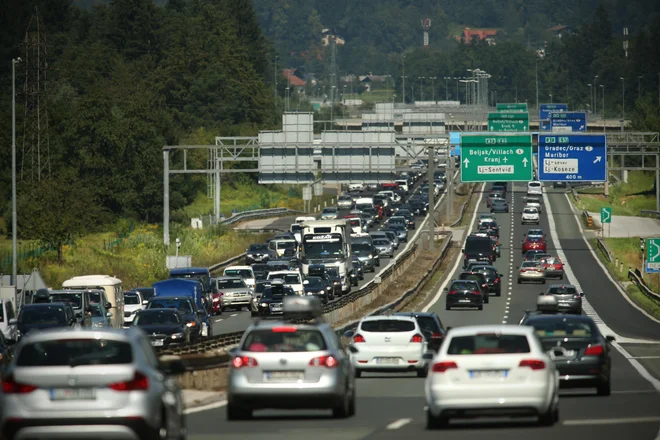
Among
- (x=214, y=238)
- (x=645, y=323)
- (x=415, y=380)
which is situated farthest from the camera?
(x=214, y=238)

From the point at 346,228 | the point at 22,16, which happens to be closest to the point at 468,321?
the point at 346,228

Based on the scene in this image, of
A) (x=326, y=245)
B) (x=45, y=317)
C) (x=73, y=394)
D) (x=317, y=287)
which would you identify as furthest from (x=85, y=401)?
(x=326, y=245)

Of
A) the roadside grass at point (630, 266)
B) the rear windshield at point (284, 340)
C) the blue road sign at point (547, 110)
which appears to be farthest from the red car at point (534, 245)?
the rear windshield at point (284, 340)

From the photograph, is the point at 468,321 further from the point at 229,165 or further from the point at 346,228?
the point at 229,165

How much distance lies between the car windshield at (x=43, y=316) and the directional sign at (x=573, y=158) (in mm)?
45599

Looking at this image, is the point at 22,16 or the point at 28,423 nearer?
the point at 28,423

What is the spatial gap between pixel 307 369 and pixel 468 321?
98.1 ft

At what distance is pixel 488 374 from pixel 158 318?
64.2ft

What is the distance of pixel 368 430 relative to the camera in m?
18.3

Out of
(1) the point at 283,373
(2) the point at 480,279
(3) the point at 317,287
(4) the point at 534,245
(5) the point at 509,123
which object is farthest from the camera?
(5) the point at 509,123

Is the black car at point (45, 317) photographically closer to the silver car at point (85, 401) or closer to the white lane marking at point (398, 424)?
the white lane marking at point (398, 424)

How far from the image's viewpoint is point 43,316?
1398 inches

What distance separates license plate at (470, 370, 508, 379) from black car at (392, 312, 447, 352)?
1276 centimetres

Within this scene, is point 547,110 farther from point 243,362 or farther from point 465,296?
point 243,362
